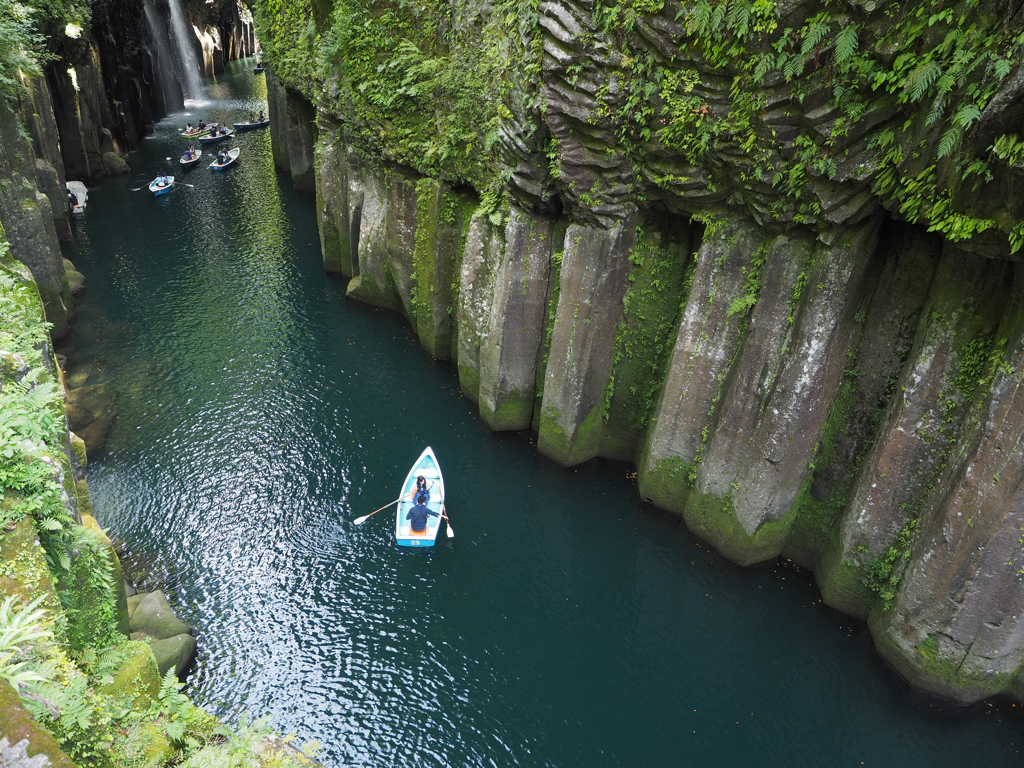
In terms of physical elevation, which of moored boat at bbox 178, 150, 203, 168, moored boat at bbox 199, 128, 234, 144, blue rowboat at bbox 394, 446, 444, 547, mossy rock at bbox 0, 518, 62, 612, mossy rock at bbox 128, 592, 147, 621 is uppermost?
mossy rock at bbox 0, 518, 62, 612

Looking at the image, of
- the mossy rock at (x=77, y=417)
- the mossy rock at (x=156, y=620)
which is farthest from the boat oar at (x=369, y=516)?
the mossy rock at (x=77, y=417)

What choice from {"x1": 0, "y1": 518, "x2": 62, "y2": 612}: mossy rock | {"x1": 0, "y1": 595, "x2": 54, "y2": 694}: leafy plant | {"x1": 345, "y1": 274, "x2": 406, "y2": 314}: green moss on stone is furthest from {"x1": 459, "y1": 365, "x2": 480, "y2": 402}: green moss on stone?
{"x1": 0, "y1": 595, "x2": 54, "y2": 694}: leafy plant

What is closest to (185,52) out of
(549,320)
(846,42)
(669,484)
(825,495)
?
(549,320)

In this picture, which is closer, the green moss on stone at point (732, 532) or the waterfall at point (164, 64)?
the green moss on stone at point (732, 532)

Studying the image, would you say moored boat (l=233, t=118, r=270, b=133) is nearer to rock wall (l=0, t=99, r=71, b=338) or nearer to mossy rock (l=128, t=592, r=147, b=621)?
rock wall (l=0, t=99, r=71, b=338)

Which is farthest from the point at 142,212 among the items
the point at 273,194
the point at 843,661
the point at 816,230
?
the point at 843,661

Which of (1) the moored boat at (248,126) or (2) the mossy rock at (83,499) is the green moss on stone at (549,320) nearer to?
(2) the mossy rock at (83,499)

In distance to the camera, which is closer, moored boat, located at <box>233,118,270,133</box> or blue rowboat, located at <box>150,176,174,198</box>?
blue rowboat, located at <box>150,176,174,198</box>
